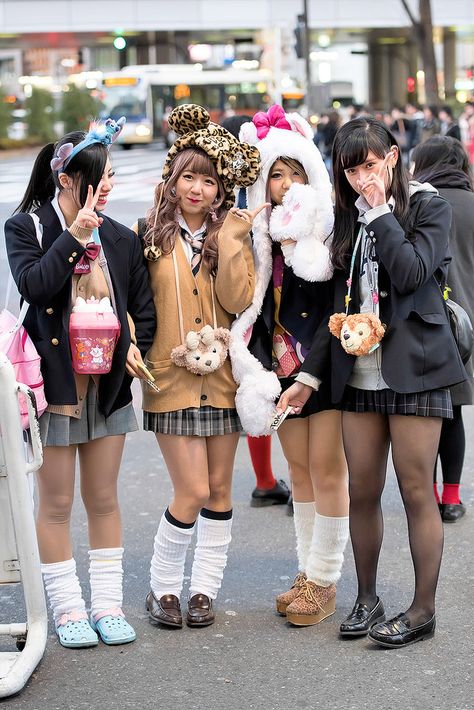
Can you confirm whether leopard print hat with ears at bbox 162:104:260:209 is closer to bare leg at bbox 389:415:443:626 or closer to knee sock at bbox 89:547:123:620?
bare leg at bbox 389:415:443:626

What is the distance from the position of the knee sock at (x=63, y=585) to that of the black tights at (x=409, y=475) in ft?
3.51

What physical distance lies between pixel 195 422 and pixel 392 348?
2.64 ft

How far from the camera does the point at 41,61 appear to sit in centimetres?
9694

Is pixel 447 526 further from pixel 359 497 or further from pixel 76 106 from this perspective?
pixel 76 106

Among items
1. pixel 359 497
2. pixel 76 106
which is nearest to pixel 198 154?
pixel 359 497

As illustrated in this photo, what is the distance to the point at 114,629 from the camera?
4031 millimetres

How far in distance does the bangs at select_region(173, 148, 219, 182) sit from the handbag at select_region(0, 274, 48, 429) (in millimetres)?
849

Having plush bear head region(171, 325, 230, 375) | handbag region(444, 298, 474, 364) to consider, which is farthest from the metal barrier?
handbag region(444, 298, 474, 364)

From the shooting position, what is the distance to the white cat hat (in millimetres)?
4004

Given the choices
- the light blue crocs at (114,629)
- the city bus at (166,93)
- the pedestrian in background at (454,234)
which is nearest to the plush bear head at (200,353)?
the light blue crocs at (114,629)

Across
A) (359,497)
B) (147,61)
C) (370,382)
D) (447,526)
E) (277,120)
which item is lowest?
(447,526)

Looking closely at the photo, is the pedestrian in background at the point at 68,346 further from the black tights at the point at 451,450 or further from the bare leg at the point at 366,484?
the black tights at the point at 451,450

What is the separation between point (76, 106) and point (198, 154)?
41173 mm

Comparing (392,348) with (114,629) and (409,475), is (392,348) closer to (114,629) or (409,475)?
(409,475)
